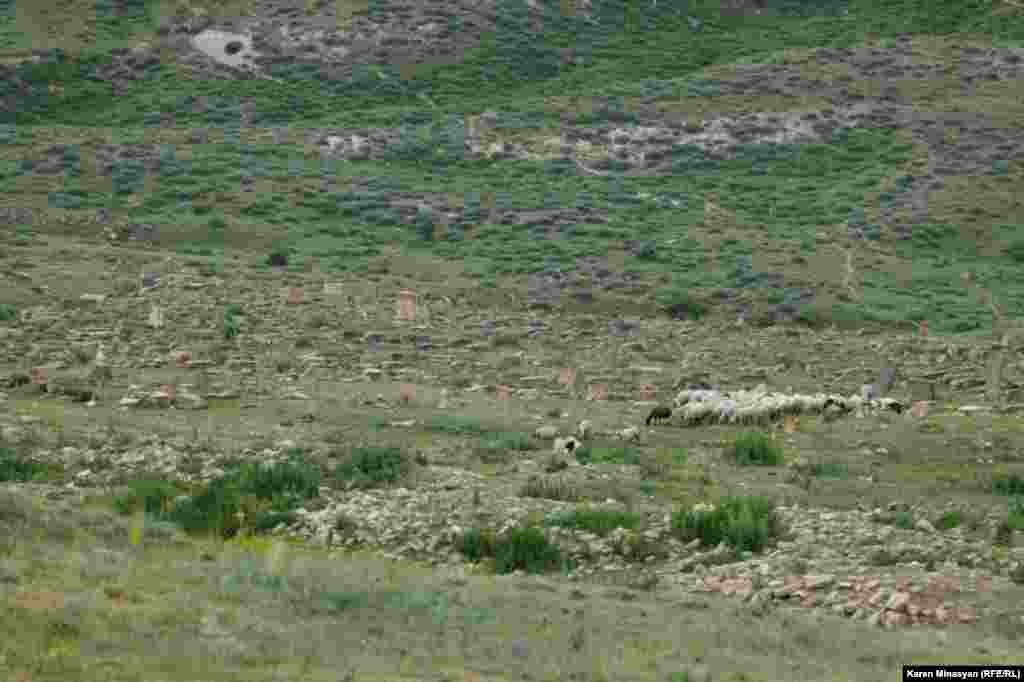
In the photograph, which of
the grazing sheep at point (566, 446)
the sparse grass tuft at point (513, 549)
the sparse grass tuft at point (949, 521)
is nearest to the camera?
the sparse grass tuft at point (513, 549)

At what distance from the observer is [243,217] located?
148 feet

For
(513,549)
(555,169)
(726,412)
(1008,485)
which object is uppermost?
(513,549)

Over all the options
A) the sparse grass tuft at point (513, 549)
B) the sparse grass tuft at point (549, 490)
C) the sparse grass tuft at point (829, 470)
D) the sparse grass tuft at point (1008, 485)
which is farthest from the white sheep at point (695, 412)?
the sparse grass tuft at point (513, 549)

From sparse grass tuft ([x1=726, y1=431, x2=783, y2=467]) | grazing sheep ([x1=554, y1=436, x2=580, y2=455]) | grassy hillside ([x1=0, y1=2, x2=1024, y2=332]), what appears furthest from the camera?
grassy hillside ([x1=0, y1=2, x2=1024, y2=332])

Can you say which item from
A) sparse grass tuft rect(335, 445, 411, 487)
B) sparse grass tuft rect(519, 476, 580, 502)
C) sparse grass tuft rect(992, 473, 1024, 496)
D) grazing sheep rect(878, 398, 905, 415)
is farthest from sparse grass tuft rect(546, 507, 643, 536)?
grazing sheep rect(878, 398, 905, 415)

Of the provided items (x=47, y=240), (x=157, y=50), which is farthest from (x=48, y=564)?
(x=157, y=50)

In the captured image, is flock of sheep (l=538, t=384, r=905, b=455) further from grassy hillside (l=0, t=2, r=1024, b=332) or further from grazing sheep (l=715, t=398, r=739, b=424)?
grassy hillside (l=0, t=2, r=1024, b=332)

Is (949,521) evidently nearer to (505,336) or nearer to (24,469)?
(24,469)

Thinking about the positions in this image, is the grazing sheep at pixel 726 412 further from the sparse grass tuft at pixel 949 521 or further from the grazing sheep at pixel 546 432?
the sparse grass tuft at pixel 949 521

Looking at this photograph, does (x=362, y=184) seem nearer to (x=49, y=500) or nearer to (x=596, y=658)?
(x=49, y=500)

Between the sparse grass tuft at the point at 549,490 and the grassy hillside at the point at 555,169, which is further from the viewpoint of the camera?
the grassy hillside at the point at 555,169

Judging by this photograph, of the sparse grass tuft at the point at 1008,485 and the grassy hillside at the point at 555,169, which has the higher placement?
the sparse grass tuft at the point at 1008,485

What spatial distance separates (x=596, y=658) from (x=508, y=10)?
62.0 metres

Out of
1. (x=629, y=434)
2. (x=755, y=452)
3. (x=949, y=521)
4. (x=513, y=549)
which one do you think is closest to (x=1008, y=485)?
(x=949, y=521)
